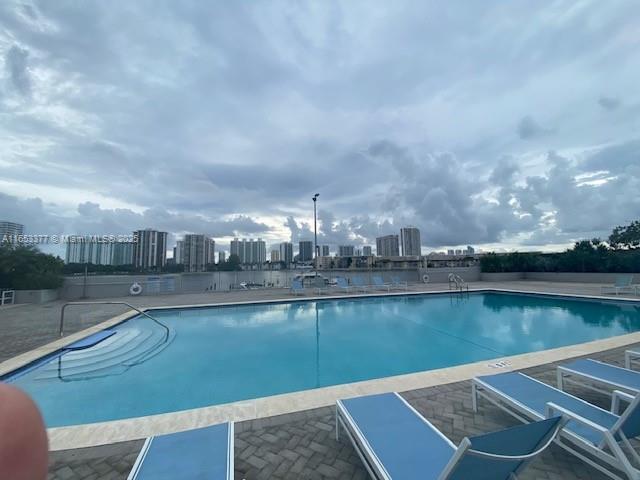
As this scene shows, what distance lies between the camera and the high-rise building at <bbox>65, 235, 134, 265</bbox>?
19.3 m

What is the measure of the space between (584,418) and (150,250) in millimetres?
31701

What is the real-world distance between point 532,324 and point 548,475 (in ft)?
26.4

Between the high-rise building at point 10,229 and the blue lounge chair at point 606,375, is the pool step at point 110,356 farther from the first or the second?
the high-rise building at point 10,229

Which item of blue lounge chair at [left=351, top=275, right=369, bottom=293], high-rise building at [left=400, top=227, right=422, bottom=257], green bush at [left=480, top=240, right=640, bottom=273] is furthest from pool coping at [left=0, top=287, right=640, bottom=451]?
high-rise building at [left=400, top=227, right=422, bottom=257]

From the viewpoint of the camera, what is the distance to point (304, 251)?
45656 mm

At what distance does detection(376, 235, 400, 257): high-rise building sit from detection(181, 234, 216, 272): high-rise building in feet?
127

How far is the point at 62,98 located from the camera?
8.21 meters

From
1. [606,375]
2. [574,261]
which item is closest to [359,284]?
[606,375]

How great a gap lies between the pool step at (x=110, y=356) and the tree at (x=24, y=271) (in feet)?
29.8

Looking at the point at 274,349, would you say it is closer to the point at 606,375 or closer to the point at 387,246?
the point at 606,375

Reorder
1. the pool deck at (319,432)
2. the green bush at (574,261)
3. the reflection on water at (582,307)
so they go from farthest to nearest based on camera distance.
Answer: the green bush at (574,261), the reflection on water at (582,307), the pool deck at (319,432)

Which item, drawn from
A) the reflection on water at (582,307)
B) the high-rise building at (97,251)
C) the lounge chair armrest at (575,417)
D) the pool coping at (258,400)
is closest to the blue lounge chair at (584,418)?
the lounge chair armrest at (575,417)

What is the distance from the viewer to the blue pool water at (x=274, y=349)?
4562mm

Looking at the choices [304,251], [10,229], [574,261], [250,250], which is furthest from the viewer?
[304,251]
